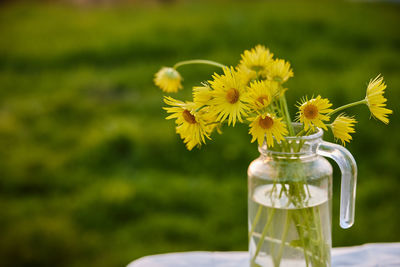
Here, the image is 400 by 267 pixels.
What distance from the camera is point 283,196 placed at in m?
0.85

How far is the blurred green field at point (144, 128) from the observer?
238cm

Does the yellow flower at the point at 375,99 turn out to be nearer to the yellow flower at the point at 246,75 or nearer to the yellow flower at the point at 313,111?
the yellow flower at the point at 313,111

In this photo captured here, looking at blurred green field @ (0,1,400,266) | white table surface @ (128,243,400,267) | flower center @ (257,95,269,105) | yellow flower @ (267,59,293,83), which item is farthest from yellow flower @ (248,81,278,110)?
blurred green field @ (0,1,400,266)

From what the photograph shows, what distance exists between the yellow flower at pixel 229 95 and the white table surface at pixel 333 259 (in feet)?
1.43

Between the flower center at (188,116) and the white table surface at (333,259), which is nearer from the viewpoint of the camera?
the flower center at (188,116)

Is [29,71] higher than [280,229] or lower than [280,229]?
higher

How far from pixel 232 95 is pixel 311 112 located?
12 cm

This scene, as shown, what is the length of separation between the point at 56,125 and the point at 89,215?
108cm

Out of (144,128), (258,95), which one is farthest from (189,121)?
(144,128)

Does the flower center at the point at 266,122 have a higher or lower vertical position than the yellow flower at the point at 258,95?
lower

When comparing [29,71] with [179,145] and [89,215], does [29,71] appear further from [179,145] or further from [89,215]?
[89,215]

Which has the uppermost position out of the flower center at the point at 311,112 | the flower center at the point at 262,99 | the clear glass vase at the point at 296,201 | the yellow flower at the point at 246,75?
the yellow flower at the point at 246,75

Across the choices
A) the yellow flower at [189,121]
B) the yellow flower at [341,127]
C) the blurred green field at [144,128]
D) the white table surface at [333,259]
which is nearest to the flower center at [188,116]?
the yellow flower at [189,121]

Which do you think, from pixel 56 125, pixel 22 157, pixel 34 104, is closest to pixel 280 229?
pixel 22 157
